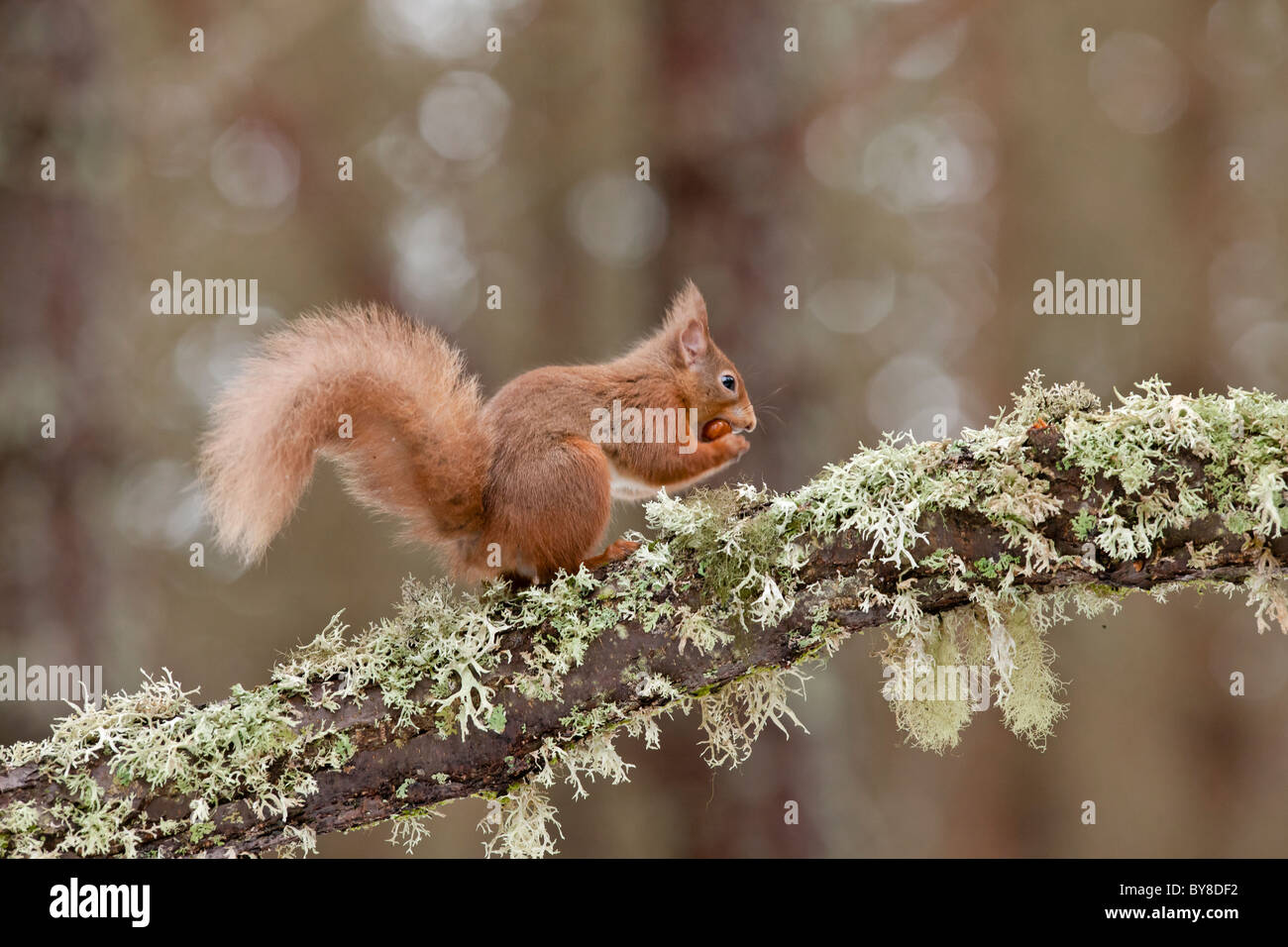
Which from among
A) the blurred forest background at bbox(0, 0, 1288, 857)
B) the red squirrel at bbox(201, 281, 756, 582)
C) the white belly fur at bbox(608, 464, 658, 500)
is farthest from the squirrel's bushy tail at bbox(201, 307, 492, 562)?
the blurred forest background at bbox(0, 0, 1288, 857)

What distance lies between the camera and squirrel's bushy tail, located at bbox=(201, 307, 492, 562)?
224cm

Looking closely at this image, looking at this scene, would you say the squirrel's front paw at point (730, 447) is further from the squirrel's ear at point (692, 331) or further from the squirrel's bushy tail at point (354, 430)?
the squirrel's bushy tail at point (354, 430)

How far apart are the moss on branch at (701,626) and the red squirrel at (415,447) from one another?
0.30 m

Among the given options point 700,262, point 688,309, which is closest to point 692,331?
point 688,309

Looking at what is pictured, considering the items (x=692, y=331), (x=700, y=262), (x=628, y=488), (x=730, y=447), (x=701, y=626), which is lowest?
(x=701, y=626)

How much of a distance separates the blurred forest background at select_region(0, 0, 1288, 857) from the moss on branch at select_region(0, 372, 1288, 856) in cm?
161

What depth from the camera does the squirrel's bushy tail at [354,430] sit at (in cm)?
224

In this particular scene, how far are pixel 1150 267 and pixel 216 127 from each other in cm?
544

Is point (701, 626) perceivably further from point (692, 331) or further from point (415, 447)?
point (692, 331)

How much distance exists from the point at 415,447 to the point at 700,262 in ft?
6.63

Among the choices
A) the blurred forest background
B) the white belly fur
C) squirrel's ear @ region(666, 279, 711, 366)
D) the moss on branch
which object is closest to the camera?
the moss on branch

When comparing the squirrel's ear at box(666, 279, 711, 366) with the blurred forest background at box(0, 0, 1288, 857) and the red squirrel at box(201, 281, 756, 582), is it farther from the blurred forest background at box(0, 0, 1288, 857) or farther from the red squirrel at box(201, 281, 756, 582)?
the red squirrel at box(201, 281, 756, 582)

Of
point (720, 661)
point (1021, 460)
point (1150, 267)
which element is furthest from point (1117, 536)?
point (1150, 267)

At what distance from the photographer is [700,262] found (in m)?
4.10
